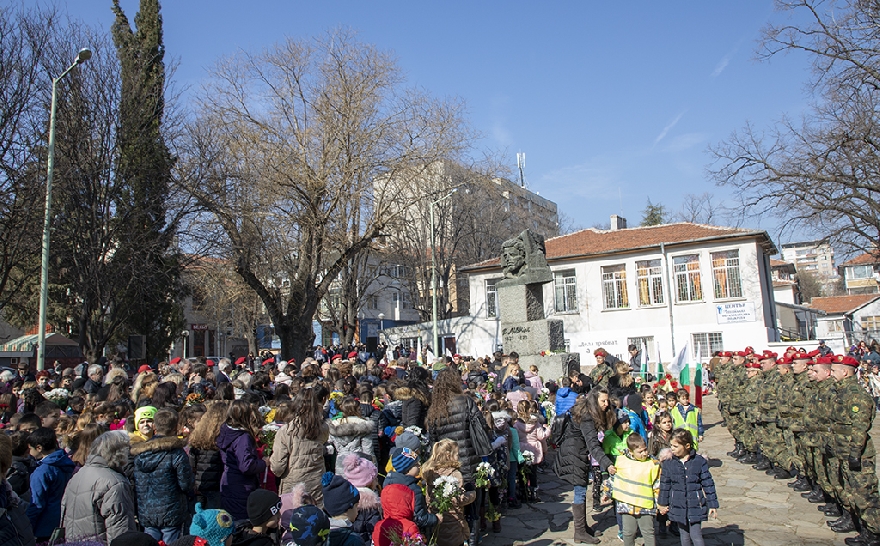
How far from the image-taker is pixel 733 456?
504 inches

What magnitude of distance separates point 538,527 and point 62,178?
48.5 feet

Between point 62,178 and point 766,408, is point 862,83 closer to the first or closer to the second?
point 766,408

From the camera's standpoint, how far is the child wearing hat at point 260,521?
4.07 metres

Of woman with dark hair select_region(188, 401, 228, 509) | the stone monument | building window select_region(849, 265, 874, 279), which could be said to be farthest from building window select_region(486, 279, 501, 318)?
building window select_region(849, 265, 874, 279)

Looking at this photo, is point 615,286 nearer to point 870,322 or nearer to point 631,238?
point 631,238

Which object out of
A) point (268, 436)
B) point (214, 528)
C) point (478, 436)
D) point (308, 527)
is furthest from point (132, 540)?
point (478, 436)

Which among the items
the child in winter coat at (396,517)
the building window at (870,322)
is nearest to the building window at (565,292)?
the building window at (870,322)

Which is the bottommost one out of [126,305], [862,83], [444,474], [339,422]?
[444,474]

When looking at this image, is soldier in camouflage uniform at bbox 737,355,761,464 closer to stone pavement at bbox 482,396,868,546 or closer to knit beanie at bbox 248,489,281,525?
stone pavement at bbox 482,396,868,546

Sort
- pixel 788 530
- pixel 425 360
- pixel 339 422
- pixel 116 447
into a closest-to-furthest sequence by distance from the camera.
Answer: pixel 116 447
pixel 339 422
pixel 788 530
pixel 425 360

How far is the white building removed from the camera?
3070cm

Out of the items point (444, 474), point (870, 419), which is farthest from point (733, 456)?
point (444, 474)

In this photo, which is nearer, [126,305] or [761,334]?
[126,305]

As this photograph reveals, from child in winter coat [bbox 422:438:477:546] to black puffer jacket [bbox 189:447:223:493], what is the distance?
1844 mm
